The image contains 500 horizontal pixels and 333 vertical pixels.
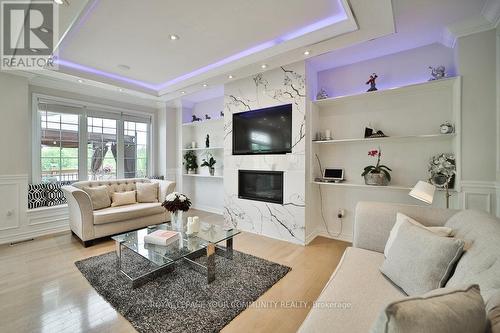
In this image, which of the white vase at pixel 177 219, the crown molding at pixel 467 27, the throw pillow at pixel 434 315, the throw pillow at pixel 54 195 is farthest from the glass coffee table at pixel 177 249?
the crown molding at pixel 467 27

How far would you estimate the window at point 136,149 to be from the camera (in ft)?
16.0

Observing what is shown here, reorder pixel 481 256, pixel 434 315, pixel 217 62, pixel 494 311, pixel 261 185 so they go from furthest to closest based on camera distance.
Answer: pixel 261 185
pixel 217 62
pixel 481 256
pixel 494 311
pixel 434 315

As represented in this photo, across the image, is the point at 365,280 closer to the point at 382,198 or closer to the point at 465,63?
the point at 382,198

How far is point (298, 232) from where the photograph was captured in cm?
310

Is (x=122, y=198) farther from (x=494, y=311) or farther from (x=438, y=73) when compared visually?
(x=438, y=73)

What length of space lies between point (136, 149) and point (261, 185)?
3243 millimetres

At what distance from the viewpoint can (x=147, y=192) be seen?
12.7ft

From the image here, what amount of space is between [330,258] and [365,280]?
1.37 meters

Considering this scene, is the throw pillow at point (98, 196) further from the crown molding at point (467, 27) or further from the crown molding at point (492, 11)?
the crown molding at point (492, 11)

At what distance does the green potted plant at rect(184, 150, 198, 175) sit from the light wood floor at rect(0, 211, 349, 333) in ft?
7.68

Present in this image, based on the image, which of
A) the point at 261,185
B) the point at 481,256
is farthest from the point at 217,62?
the point at 481,256

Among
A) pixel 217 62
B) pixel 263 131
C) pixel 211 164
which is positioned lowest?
pixel 211 164

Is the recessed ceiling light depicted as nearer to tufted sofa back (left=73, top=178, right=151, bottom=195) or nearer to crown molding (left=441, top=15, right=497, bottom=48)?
tufted sofa back (left=73, top=178, right=151, bottom=195)

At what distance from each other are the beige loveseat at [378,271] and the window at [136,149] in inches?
186
